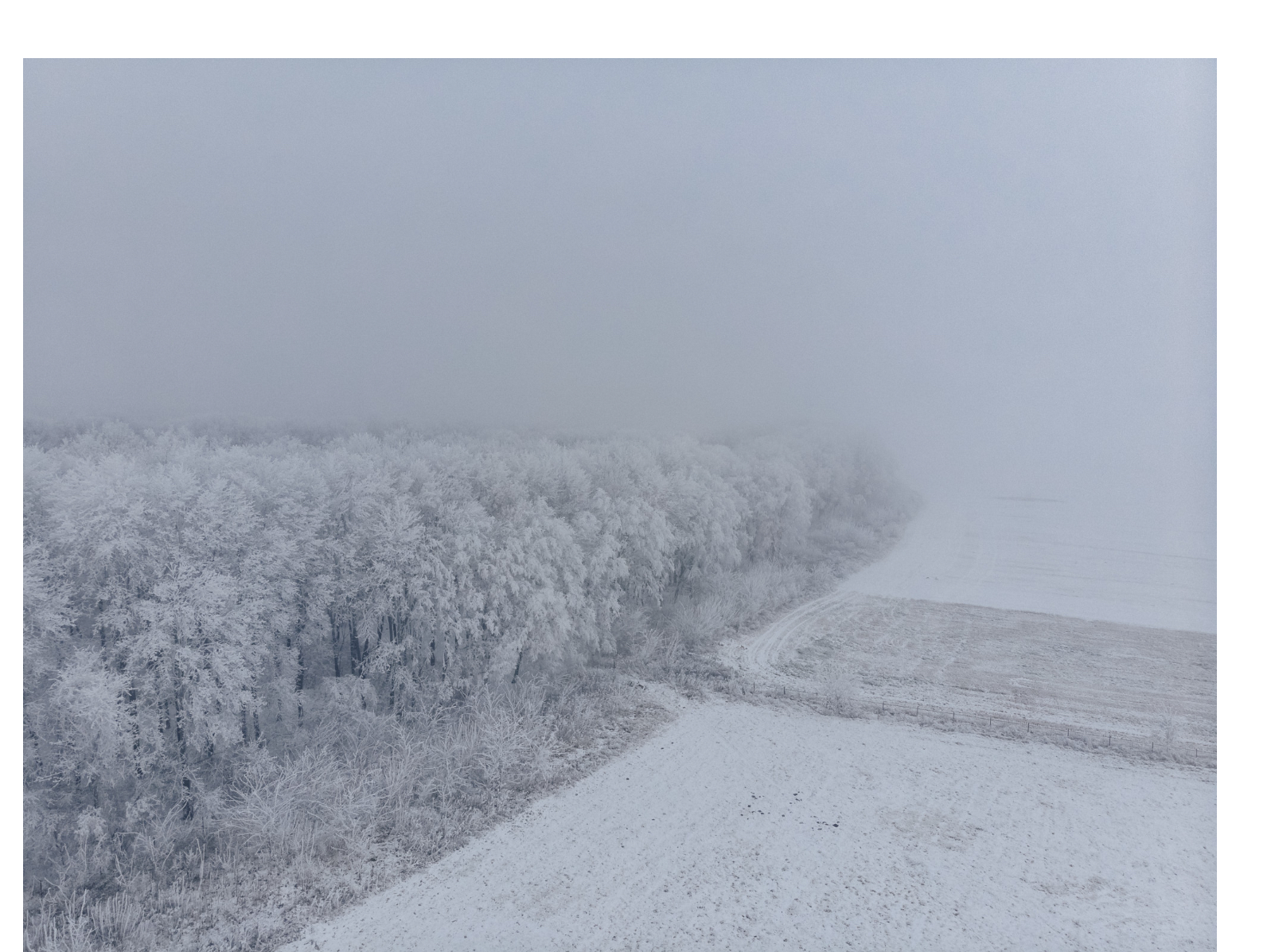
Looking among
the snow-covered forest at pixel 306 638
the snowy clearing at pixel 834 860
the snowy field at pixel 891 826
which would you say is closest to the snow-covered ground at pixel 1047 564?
the snowy field at pixel 891 826

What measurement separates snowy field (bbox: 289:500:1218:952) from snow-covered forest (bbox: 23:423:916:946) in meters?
0.63

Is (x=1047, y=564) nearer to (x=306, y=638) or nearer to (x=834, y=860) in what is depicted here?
(x=834, y=860)

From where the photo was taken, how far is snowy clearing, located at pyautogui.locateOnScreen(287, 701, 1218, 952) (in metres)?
3.08

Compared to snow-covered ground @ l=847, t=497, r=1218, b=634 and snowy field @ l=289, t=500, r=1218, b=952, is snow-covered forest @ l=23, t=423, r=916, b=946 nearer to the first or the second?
snowy field @ l=289, t=500, r=1218, b=952

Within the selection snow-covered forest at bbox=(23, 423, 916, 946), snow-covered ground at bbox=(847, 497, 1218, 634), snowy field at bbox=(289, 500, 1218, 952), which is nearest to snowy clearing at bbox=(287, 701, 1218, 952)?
snowy field at bbox=(289, 500, 1218, 952)

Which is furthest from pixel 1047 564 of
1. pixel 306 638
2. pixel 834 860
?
pixel 306 638

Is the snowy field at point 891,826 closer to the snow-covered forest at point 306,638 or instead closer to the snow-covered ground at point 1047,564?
the snow-covered ground at point 1047,564

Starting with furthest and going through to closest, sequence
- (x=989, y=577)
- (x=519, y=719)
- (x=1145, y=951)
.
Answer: (x=989, y=577) → (x=519, y=719) → (x=1145, y=951)
